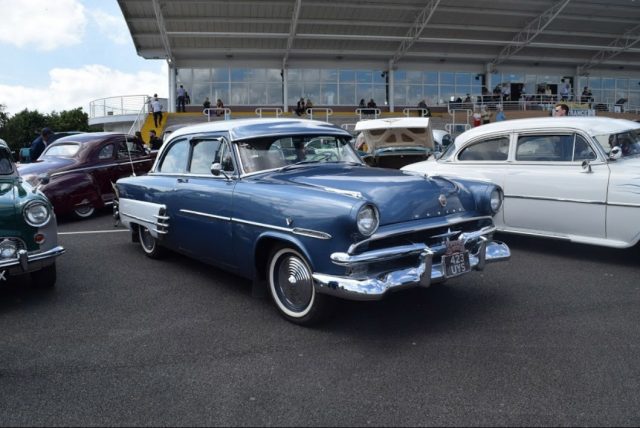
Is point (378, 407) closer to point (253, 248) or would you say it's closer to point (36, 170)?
point (253, 248)

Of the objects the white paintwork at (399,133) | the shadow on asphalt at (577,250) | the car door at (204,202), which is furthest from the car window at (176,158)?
the white paintwork at (399,133)

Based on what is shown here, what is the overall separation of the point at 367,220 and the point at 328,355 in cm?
98

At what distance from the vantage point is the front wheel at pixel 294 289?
4105mm

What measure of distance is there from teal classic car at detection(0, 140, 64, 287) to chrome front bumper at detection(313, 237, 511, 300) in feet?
9.18

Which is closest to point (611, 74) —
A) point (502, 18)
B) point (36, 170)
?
point (502, 18)

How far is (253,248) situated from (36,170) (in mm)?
7054

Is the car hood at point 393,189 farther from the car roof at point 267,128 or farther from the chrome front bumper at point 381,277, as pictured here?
the car roof at point 267,128

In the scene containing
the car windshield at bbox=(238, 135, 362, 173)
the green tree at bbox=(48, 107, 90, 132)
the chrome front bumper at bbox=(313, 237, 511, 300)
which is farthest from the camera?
the green tree at bbox=(48, 107, 90, 132)

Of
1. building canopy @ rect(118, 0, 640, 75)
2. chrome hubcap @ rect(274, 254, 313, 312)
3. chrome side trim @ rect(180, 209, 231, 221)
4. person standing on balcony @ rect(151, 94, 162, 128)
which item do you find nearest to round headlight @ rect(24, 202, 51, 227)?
chrome side trim @ rect(180, 209, 231, 221)

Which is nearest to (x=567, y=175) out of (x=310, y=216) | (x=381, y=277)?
(x=381, y=277)

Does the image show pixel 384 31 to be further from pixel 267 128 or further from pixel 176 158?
pixel 267 128

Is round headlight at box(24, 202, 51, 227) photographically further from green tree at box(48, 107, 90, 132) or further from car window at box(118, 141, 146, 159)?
green tree at box(48, 107, 90, 132)

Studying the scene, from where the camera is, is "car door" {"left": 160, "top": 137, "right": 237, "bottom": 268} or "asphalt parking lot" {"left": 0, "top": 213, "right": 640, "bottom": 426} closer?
"asphalt parking lot" {"left": 0, "top": 213, "right": 640, "bottom": 426}

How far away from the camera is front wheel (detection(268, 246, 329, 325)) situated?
411 centimetres
